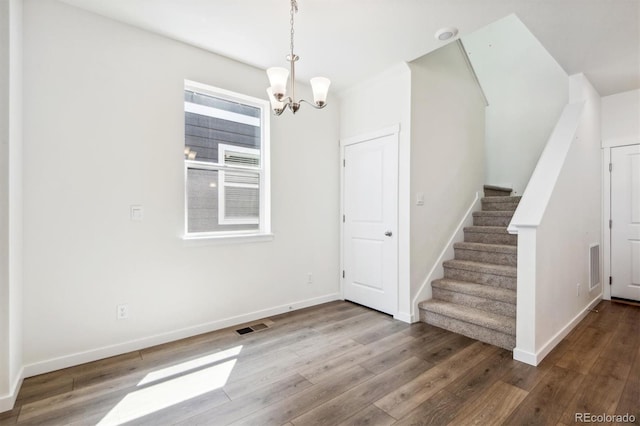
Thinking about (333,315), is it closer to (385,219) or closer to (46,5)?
(385,219)

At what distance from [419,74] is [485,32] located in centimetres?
228

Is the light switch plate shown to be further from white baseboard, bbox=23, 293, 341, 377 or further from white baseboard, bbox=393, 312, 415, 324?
white baseboard, bbox=393, 312, 415, 324

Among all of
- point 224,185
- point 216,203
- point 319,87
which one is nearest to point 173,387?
point 216,203

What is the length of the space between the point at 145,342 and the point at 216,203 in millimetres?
1397

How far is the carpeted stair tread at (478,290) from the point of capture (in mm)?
2857

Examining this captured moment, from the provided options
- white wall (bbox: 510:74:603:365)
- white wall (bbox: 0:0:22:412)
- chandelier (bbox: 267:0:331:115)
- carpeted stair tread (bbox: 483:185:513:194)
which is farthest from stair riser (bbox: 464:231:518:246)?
white wall (bbox: 0:0:22:412)

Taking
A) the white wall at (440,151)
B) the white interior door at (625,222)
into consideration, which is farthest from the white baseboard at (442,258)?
the white interior door at (625,222)

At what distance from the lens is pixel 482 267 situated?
322 cm

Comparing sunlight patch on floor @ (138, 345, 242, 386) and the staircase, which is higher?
the staircase

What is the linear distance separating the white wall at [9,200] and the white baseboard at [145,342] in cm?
19

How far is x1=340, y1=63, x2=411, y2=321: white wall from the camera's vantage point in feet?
10.6

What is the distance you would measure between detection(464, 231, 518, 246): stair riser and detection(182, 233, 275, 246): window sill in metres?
2.49

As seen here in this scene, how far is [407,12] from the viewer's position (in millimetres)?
2361

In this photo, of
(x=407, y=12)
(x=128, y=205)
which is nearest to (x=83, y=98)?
(x=128, y=205)
